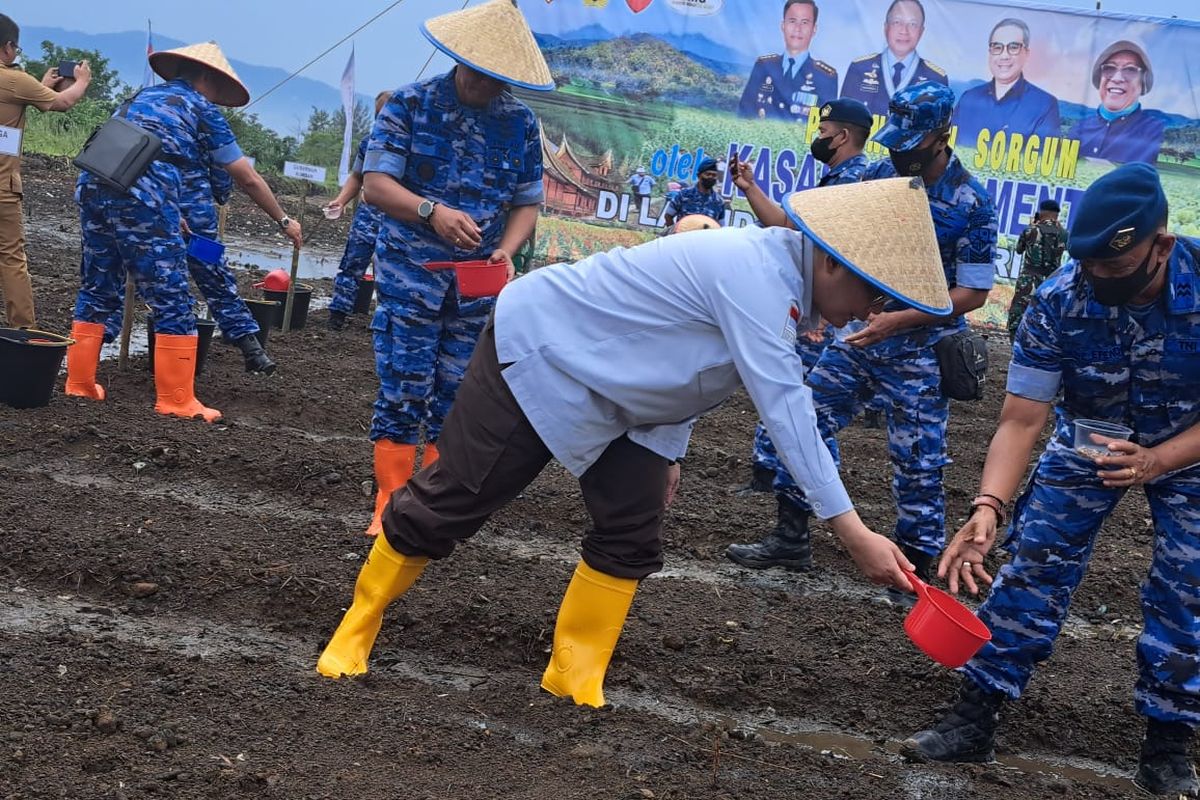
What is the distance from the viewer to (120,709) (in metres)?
3.00

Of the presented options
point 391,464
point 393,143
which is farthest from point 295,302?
point 393,143

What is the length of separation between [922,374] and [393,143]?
7.16ft

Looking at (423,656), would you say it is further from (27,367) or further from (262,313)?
(262,313)

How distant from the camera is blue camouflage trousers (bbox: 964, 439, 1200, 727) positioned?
314 centimetres

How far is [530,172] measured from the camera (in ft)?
14.9

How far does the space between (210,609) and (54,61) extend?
59.3 ft

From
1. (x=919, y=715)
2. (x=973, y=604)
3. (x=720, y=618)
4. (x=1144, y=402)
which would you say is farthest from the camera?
(x=973, y=604)

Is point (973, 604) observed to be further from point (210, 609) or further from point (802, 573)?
point (210, 609)

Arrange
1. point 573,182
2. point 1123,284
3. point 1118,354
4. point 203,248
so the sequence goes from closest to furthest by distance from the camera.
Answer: point 1123,284 < point 1118,354 < point 203,248 < point 573,182

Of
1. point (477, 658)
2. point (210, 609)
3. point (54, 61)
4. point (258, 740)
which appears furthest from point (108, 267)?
point (54, 61)

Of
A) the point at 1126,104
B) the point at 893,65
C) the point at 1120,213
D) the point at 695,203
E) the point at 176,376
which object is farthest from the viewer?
the point at 893,65

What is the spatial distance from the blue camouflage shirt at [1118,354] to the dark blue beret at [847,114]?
2463 mm

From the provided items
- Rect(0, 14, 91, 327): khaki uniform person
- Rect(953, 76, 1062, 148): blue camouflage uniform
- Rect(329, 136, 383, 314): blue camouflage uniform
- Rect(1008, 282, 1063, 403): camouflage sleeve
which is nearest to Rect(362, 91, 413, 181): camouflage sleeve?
Rect(1008, 282, 1063, 403): camouflage sleeve

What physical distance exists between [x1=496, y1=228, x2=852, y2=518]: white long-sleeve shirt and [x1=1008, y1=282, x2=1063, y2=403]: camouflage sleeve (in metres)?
0.73
